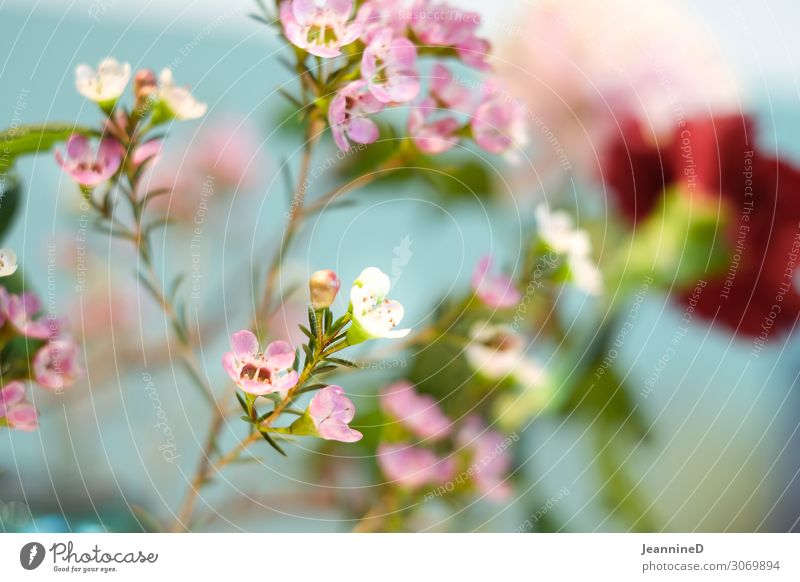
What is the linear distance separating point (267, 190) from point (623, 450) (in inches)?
11.2

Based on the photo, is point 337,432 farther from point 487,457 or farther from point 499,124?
point 499,124

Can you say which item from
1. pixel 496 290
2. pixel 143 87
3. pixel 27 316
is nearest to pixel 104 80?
pixel 143 87

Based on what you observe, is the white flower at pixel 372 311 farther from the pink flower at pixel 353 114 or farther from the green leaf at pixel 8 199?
the green leaf at pixel 8 199

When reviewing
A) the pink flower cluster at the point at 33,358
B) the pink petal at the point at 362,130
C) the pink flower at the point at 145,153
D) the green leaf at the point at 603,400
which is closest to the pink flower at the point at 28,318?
the pink flower cluster at the point at 33,358

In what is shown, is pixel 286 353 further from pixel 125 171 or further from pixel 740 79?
pixel 740 79

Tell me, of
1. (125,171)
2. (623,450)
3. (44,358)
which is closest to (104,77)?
(125,171)

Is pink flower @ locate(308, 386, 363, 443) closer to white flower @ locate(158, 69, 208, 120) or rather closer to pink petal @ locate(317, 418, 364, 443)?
pink petal @ locate(317, 418, 364, 443)

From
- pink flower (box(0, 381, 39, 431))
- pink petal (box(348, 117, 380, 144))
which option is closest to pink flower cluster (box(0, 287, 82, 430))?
pink flower (box(0, 381, 39, 431))

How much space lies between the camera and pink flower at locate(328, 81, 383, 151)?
0.40 m

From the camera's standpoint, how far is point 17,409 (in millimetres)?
443

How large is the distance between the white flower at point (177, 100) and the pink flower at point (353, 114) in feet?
0.28

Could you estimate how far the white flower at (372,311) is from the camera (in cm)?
39

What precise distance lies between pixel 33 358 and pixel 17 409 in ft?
0.12

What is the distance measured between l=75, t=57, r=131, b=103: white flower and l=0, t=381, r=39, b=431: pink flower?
0.17 metres
